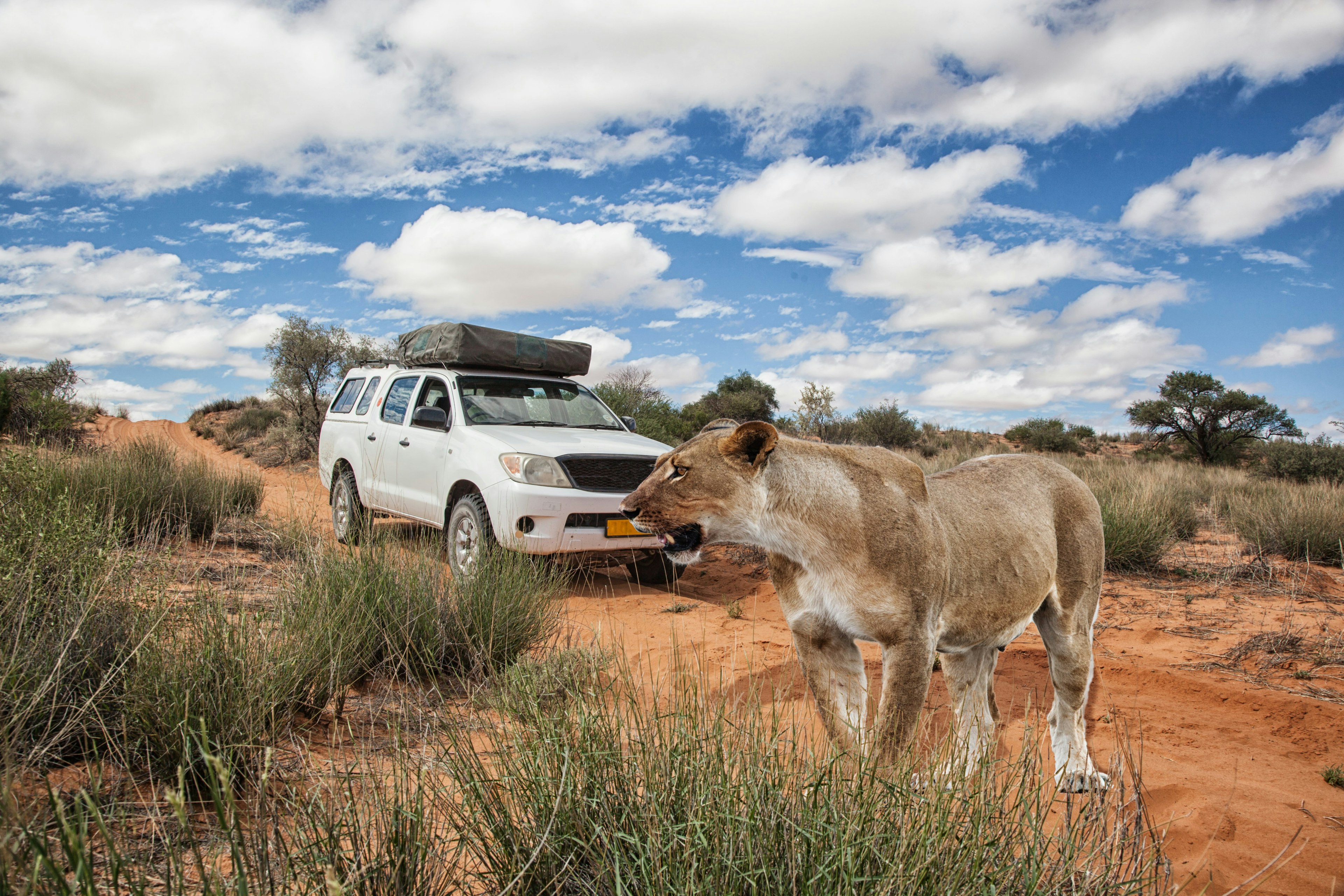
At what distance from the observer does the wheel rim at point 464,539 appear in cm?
718

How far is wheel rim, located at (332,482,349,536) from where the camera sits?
9.20 metres

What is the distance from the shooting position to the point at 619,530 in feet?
22.9

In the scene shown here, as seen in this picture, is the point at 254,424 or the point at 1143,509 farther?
the point at 254,424

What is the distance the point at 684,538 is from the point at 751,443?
0.48 metres

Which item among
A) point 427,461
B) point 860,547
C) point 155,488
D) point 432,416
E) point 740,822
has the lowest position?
point 740,822

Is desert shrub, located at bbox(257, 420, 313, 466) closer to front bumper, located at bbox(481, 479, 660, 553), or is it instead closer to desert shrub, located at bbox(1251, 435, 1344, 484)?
front bumper, located at bbox(481, 479, 660, 553)

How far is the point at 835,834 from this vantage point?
1873 mm

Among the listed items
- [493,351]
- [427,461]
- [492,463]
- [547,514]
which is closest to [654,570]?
[547,514]

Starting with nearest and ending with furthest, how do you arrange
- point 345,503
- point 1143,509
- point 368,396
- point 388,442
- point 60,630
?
point 60,630, point 388,442, point 1143,509, point 345,503, point 368,396

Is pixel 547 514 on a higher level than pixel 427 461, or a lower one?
lower

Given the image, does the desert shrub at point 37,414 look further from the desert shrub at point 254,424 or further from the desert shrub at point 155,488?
the desert shrub at point 254,424

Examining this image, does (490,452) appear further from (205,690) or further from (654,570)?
(205,690)

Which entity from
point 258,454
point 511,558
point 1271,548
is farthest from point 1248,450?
point 258,454

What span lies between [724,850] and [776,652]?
3.93 metres
